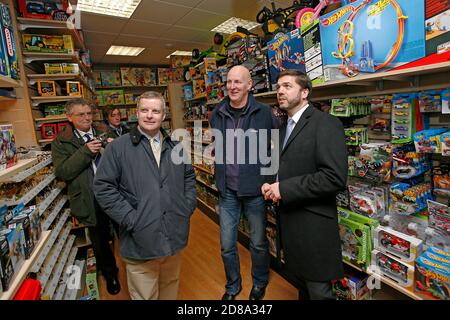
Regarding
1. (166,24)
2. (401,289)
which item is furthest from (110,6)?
(401,289)

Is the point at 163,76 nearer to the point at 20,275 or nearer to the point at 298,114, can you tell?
the point at 298,114

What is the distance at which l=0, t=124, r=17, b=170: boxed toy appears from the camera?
3.54 feet

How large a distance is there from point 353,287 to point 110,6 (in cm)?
441

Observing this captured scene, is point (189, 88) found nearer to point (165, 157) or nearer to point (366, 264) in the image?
point (165, 157)

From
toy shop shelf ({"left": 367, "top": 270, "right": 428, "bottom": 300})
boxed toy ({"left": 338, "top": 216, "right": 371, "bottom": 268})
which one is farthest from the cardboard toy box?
toy shop shelf ({"left": 367, "top": 270, "right": 428, "bottom": 300})

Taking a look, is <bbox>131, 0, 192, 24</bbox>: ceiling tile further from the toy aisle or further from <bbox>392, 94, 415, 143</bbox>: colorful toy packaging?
<bbox>392, 94, 415, 143</bbox>: colorful toy packaging

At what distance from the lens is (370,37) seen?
4.61 feet

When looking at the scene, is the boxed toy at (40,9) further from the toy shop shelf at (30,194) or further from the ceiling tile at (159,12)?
the toy shop shelf at (30,194)

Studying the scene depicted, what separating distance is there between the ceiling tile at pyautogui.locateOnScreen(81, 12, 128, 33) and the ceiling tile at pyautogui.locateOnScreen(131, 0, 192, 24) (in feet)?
1.18

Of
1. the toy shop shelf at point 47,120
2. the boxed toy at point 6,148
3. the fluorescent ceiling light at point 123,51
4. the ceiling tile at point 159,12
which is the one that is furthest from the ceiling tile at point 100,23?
the boxed toy at point 6,148

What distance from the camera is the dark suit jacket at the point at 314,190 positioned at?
1.33 metres

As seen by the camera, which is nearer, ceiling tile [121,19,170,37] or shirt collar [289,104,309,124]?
shirt collar [289,104,309,124]

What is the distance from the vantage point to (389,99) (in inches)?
63.4

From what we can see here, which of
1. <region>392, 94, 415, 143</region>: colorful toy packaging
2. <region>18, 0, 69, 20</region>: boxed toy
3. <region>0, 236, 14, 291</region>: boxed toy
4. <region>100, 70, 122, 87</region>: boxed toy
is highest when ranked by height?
<region>100, 70, 122, 87</region>: boxed toy
